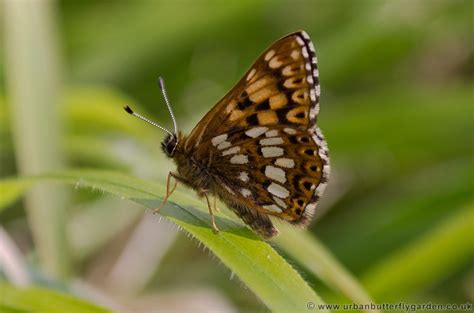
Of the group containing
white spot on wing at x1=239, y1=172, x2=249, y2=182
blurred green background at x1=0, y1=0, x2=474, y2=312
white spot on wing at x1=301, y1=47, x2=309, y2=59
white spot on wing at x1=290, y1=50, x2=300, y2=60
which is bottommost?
blurred green background at x1=0, y1=0, x2=474, y2=312

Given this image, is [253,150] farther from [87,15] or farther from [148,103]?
[87,15]

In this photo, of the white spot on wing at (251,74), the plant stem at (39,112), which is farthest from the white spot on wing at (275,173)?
the plant stem at (39,112)

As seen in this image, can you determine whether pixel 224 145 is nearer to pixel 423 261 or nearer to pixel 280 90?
pixel 280 90

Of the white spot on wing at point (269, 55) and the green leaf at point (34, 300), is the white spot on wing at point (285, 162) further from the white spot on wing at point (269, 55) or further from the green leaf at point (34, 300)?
the green leaf at point (34, 300)

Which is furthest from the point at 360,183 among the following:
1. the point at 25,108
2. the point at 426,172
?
the point at 25,108

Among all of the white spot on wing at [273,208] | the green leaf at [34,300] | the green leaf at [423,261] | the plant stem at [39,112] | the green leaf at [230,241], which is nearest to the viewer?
the green leaf at [230,241]

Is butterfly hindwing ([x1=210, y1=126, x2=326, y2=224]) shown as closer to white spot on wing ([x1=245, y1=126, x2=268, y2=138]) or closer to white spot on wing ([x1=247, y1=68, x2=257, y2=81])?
white spot on wing ([x1=245, y1=126, x2=268, y2=138])

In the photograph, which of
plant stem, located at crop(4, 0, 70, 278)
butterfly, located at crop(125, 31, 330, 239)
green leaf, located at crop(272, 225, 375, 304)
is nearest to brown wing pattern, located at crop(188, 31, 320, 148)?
butterfly, located at crop(125, 31, 330, 239)

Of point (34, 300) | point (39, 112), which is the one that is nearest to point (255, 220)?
point (34, 300)
